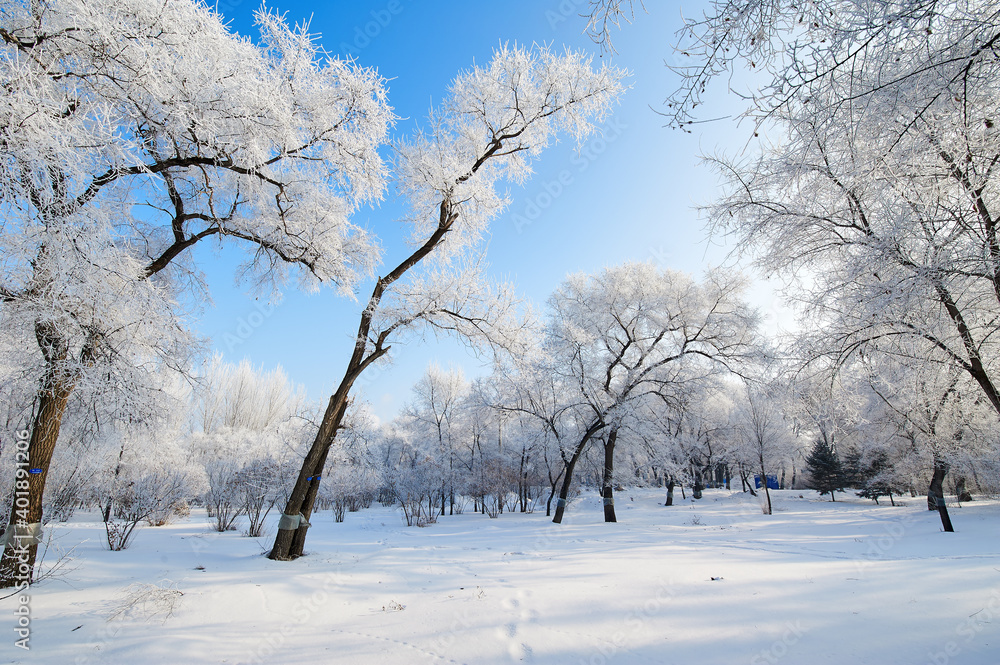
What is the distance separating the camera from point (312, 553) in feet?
21.5

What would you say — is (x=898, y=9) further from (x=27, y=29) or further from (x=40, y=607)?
(x=40, y=607)

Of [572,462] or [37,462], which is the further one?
[572,462]

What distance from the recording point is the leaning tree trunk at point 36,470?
433 centimetres

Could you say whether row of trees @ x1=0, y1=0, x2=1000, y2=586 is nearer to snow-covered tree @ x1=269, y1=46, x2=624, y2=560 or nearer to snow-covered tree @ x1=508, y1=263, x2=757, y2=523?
snow-covered tree @ x1=269, y1=46, x2=624, y2=560

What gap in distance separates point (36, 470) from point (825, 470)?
1566 inches

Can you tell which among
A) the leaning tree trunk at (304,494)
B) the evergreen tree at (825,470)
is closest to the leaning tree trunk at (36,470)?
the leaning tree trunk at (304,494)

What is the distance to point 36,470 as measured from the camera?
4660 millimetres

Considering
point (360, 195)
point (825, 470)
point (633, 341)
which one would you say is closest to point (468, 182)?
point (360, 195)

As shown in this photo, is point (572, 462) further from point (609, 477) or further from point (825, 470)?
point (825, 470)

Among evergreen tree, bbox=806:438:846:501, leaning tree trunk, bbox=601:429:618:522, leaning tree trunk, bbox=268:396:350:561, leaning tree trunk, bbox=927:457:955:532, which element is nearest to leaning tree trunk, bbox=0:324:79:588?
leaning tree trunk, bbox=268:396:350:561

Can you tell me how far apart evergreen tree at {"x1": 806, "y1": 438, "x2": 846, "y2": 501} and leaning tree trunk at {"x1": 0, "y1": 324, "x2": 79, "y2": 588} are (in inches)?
1457

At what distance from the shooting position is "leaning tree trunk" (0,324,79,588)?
170 inches

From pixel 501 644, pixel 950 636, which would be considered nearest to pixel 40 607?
pixel 501 644

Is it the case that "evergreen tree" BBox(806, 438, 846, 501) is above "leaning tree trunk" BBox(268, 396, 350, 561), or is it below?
below
